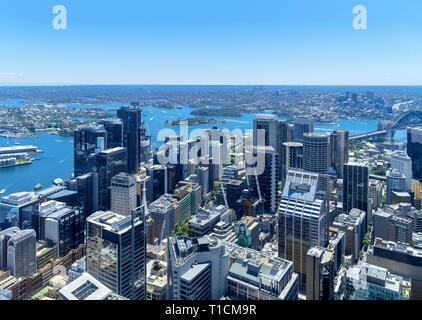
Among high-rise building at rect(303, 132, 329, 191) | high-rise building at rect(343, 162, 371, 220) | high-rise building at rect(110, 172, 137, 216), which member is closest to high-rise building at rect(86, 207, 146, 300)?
high-rise building at rect(110, 172, 137, 216)

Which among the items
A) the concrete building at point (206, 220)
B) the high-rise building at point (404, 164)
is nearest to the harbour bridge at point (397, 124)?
the high-rise building at point (404, 164)

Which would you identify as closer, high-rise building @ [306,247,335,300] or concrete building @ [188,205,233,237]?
high-rise building @ [306,247,335,300]

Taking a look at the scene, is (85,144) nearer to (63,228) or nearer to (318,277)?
(63,228)

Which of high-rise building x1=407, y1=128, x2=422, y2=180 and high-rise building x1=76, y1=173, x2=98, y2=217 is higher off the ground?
high-rise building x1=407, y1=128, x2=422, y2=180

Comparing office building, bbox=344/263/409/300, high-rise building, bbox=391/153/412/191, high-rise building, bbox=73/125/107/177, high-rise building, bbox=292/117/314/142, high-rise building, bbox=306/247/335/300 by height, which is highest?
high-rise building, bbox=292/117/314/142

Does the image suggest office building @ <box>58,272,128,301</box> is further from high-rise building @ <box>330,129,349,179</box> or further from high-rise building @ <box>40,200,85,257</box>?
high-rise building @ <box>330,129,349,179</box>
